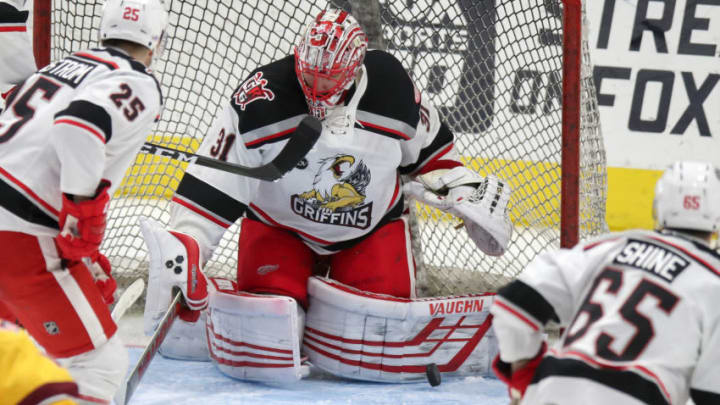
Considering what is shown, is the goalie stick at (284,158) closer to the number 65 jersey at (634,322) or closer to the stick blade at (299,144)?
the stick blade at (299,144)

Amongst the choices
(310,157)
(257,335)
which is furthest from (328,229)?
(257,335)

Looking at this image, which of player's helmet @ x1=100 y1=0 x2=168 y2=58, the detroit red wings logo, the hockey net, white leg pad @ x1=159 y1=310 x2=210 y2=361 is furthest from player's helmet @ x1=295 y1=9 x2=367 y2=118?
white leg pad @ x1=159 y1=310 x2=210 y2=361

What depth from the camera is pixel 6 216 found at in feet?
6.74

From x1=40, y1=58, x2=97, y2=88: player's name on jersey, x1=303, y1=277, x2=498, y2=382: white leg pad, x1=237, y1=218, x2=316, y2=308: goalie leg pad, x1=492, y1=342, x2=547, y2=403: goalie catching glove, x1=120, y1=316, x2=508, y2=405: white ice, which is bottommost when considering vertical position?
x1=120, y1=316, x2=508, y2=405: white ice

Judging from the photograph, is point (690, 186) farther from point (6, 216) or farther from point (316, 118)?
point (6, 216)

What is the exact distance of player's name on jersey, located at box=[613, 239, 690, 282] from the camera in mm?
1613

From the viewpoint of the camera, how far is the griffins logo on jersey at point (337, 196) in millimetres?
2619

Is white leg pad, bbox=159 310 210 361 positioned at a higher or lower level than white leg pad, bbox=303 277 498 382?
lower

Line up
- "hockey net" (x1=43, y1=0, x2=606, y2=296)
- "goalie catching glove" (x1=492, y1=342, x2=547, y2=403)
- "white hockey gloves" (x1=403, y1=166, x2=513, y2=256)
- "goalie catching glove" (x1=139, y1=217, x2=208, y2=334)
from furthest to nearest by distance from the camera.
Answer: "hockey net" (x1=43, y1=0, x2=606, y2=296), "white hockey gloves" (x1=403, y1=166, x2=513, y2=256), "goalie catching glove" (x1=139, y1=217, x2=208, y2=334), "goalie catching glove" (x1=492, y1=342, x2=547, y2=403)

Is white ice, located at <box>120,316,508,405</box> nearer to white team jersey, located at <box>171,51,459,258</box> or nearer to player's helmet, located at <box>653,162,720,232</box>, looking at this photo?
white team jersey, located at <box>171,51,459,258</box>

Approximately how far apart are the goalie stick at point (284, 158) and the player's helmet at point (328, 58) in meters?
0.08

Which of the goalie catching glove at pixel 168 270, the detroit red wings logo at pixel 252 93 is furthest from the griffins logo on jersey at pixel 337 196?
the goalie catching glove at pixel 168 270

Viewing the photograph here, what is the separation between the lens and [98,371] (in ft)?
6.79

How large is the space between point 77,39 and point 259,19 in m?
0.59
